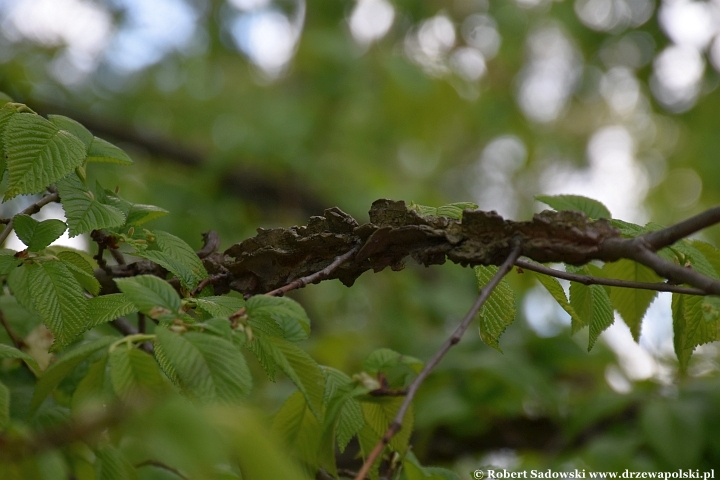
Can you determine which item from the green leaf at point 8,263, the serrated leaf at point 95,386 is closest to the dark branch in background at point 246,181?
the green leaf at point 8,263

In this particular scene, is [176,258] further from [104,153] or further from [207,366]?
[207,366]

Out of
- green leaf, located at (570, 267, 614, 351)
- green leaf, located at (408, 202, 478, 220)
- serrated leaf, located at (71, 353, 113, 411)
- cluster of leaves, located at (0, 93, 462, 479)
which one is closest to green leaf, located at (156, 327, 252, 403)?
cluster of leaves, located at (0, 93, 462, 479)

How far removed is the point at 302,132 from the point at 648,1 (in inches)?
71.7

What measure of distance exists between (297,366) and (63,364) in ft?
0.72

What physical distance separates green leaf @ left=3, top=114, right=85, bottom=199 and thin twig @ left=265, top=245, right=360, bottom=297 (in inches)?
10.5

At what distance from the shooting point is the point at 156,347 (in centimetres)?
65

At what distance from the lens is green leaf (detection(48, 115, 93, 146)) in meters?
0.77

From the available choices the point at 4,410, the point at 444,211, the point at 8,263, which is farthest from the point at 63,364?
the point at 444,211

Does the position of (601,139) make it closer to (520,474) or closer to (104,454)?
(520,474)

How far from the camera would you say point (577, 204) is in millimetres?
857

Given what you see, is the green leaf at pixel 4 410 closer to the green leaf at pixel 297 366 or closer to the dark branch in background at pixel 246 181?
the green leaf at pixel 297 366

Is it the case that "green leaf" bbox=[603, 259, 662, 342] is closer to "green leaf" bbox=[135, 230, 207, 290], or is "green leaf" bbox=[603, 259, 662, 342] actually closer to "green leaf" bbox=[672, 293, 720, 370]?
"green leaf" bbox=[672, 293, 720, 370]

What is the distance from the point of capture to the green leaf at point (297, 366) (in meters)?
0.61

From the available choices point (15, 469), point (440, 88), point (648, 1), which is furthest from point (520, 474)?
point (648, 1)
